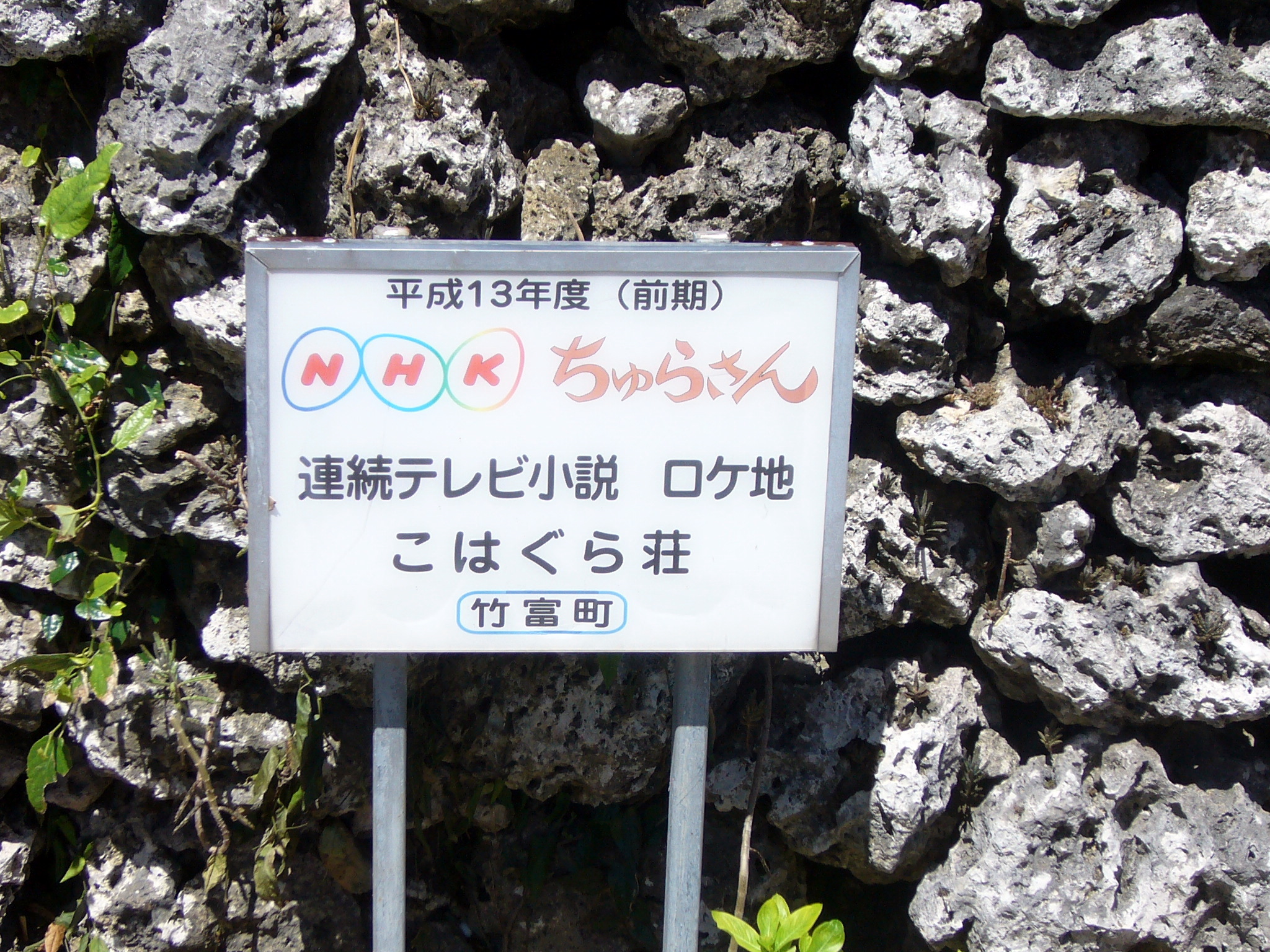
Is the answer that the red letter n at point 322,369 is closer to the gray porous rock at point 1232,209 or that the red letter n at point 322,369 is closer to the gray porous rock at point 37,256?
the gray porous rock at point 37,256

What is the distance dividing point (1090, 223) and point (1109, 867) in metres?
1.85

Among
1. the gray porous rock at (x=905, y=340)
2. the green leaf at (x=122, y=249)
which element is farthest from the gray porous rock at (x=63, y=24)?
the gray porous rock at (x=905, y=340)

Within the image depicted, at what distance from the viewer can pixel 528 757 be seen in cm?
296

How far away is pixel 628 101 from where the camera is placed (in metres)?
2.75

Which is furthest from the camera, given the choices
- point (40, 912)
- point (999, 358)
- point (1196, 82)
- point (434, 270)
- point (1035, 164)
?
point (40, 912)

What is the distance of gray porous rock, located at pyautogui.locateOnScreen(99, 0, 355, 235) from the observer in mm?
2482

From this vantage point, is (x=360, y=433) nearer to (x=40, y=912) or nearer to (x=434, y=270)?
(x=434, y=270)

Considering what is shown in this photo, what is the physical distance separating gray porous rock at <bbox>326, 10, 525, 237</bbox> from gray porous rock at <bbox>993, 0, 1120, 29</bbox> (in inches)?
59.3

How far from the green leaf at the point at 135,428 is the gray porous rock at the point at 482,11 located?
1.38 meters

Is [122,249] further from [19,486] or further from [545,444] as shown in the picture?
[545,444]

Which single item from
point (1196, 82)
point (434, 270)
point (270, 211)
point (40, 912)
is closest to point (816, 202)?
point (1196, 82)

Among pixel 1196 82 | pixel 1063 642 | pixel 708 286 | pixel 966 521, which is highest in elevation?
pixel 1196 82

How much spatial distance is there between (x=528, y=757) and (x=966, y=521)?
5.01 ft

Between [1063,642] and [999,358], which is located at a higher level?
[999,358]
